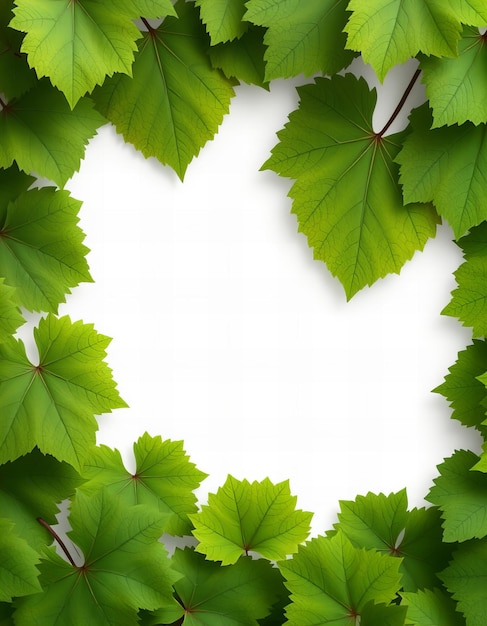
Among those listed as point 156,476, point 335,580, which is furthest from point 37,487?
point 335,580

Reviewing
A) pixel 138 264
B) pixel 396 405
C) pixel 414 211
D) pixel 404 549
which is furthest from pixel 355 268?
pixel 404 549

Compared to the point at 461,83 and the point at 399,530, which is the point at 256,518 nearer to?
the point at 399,530

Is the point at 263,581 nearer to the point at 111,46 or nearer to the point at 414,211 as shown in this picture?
the point at 414,211

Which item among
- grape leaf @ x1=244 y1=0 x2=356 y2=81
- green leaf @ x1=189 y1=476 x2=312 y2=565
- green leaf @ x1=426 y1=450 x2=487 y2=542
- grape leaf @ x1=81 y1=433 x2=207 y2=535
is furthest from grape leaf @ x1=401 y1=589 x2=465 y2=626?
grape leaf @ x1=244 y1=0 x2=356 y2=81

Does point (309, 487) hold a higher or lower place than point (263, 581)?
higher

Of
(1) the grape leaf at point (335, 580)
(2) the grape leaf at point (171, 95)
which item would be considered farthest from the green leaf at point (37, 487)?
(2) the grape leaf at point (171, 95)

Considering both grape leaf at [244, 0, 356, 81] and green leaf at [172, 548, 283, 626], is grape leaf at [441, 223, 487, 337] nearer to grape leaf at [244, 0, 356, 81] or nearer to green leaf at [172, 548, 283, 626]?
grape leaf at [244, 0, 356, 81]
